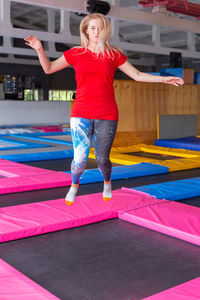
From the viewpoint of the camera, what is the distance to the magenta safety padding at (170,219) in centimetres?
254

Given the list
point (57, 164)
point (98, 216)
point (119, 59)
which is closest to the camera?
point (119, 59)

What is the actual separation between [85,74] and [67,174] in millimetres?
2120

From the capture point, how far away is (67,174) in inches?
174

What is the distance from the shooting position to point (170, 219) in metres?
2.76

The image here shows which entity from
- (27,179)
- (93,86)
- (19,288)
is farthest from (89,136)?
(27,179)

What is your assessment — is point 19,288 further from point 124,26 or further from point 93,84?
point 124,26

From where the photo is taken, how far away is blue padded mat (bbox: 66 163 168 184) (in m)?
4.34

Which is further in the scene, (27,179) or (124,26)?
(124,26)

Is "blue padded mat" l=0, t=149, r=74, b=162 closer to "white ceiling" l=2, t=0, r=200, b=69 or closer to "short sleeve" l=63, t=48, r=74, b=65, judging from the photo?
"short sleeve" l=63, t=48, r=74, b=65

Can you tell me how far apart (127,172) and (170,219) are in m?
1.88

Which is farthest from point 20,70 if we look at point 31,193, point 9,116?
point 31,193

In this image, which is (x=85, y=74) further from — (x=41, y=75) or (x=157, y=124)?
(x=41, y=75)

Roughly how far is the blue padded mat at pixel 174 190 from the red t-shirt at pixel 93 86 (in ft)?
4.30

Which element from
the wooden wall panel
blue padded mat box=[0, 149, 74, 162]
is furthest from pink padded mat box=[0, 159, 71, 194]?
the wooden wall panel
